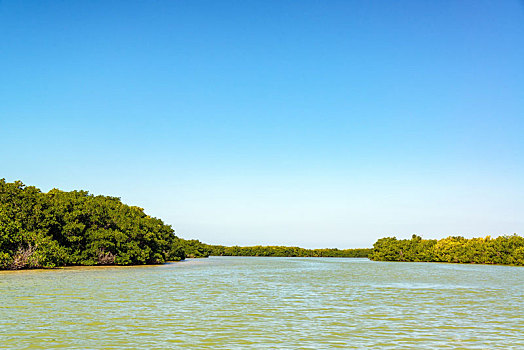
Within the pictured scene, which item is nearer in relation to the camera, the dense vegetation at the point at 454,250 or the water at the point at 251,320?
the water at the point at 251,320

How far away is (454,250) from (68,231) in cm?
9225

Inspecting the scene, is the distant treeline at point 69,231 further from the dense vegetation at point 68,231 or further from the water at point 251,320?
the water at point 251,320

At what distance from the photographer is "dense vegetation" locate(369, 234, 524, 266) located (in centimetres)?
9988

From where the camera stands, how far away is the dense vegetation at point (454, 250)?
99.9 metres

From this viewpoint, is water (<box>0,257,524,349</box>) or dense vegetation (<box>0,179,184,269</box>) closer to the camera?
water (<box>0,257,524,349</box>)

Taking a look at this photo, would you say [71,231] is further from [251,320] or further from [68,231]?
[251,320]

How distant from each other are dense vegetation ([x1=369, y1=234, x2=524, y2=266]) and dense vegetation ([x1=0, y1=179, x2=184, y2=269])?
246 feet

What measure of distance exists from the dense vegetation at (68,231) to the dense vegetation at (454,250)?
75027 millimetres

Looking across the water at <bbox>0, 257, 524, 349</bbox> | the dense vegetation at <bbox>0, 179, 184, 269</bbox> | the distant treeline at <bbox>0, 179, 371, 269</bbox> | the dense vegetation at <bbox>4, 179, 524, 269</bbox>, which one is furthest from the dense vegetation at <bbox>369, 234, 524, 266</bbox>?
the water at <bbox>0, 257, 524, 349</bbox>

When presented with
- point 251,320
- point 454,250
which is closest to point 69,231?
point 251,320

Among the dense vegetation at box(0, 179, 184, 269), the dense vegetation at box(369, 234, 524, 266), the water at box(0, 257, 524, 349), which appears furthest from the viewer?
the dense vegetation at box(369, 234, 524, 266)

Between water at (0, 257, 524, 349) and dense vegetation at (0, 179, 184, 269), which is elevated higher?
dense vegetation at (0, 179, 184, 269)

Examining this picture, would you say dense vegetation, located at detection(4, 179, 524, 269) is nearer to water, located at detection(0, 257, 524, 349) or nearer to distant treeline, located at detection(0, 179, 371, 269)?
distant treeline, located at detection(0, 179, 371, 269)

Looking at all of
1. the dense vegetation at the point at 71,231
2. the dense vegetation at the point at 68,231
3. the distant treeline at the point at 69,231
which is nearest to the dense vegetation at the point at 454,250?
the dense vegetation at the point at 71,231
